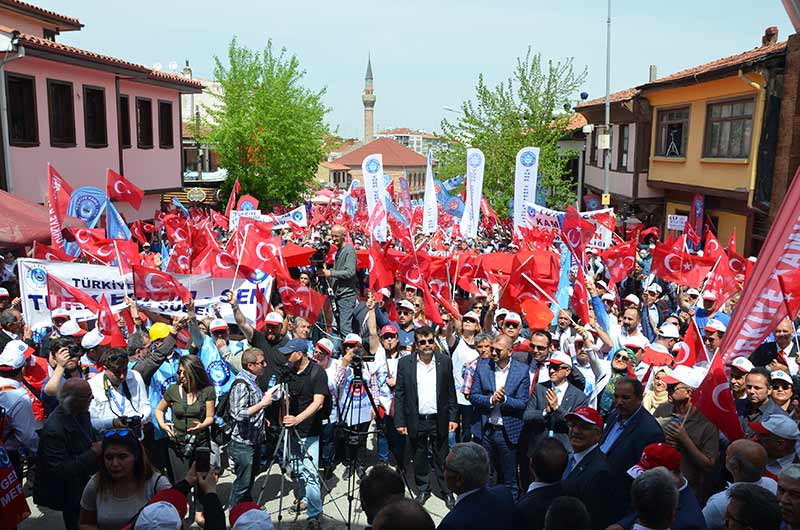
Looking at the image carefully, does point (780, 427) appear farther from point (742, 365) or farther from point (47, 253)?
point (47, 253)

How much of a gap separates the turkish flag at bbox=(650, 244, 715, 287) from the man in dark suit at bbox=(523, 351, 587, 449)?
5.74 metres

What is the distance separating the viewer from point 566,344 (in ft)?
26.4

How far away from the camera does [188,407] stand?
612 cm

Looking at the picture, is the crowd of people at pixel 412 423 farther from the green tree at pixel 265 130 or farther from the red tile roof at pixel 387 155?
the red tile roof at pixel 387 155

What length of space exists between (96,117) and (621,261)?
1626cm

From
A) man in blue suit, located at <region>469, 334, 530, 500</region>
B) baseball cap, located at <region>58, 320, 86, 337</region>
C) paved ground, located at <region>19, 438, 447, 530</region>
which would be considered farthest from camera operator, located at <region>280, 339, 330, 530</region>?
baseball cap, located at <region>58, 320, 86, 337</region>

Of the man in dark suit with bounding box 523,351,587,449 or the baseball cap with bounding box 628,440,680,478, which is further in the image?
the man in dark suit with bounding box 523,351,587,449

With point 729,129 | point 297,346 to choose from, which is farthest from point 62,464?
point 729,129

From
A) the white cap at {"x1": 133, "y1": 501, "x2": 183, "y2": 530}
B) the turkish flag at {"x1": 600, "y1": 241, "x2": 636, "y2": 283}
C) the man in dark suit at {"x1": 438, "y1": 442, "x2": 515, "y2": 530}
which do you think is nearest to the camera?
the white cap at {"x1": 133, "y1": 501, "x2": 183, "y2": 530}

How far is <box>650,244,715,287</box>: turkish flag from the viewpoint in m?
11.0

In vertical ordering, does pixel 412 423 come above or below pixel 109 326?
below

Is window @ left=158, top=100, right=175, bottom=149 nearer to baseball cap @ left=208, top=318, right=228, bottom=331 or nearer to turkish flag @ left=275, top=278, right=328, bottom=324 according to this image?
turkish flag @ left=275, top=278, right=328, bottom=324

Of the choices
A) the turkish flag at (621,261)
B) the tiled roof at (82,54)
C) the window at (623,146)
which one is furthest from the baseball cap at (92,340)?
the window at (623,146)

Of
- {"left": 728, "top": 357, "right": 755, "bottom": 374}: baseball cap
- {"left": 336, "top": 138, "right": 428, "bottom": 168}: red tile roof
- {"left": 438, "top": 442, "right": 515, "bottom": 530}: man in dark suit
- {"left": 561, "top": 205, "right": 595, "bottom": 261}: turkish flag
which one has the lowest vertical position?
{"left": 438, "top": 442, "right": 515, "bottom": 530}: man in dark suit
